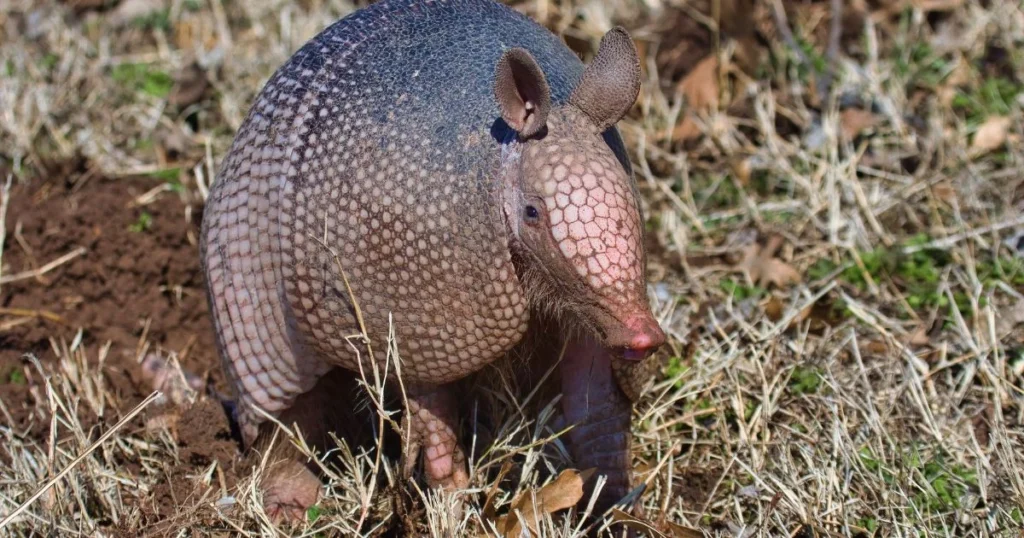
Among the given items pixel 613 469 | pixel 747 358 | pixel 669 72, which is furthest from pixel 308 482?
pixel 669 72

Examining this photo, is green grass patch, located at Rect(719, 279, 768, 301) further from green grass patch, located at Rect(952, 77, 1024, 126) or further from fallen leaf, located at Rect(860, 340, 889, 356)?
green grass patch, located at Rect(952, 77, 1024, 126)

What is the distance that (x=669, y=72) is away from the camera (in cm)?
656

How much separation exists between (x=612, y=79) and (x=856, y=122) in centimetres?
330

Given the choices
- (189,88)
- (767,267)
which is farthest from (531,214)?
(189,88)

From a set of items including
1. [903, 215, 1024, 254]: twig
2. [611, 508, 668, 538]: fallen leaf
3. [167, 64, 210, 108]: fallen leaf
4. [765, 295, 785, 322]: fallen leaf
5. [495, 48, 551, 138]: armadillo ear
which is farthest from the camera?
[167, 64, 210, 108]: fallen leaf

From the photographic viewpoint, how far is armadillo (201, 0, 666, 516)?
307 cm

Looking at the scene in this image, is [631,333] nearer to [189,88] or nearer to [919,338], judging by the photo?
[919,338]

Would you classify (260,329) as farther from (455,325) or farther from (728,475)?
(728,475)

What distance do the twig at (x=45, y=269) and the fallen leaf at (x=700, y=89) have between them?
3125 millimetres

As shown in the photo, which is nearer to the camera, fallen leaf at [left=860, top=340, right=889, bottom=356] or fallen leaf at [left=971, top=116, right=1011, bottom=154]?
→ fallen leaf at [left=860, top=340, right=889, bottom=356]

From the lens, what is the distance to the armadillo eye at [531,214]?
3094 mm

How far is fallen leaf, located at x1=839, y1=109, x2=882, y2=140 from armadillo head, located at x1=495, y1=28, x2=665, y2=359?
3122 mm

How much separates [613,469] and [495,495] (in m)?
0.42

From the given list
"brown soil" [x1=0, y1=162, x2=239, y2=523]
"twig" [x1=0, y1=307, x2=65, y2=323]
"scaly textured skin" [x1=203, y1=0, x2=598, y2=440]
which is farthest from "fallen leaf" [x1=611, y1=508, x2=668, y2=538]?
"twig" [x1=0, y1=307, x2=65, y2=323]
